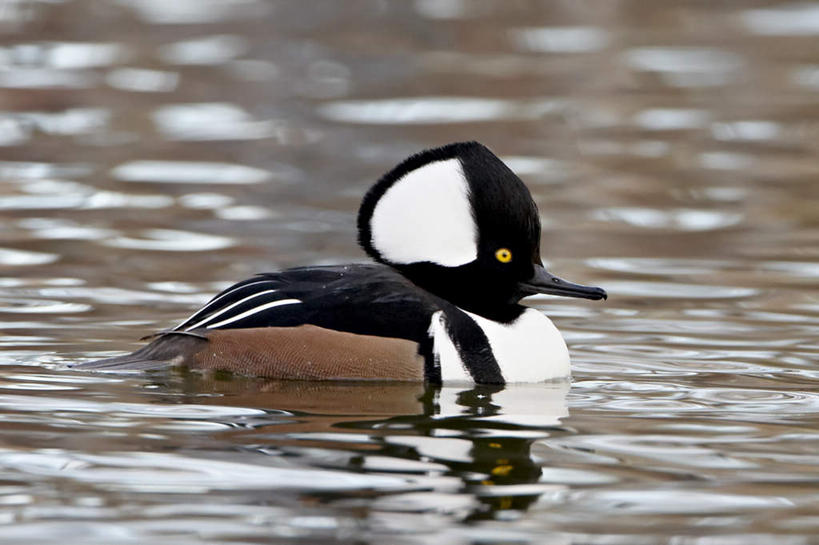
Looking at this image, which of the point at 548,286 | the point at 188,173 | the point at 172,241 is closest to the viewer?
the point at 548,286

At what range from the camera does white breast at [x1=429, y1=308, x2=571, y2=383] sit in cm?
662

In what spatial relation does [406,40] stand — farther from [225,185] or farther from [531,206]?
[531,206]

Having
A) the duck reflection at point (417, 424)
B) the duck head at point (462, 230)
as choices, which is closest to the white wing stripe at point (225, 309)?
the duck reflection at point (417, 424)

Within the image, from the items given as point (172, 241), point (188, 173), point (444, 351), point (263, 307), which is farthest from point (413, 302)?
point (188, 173)

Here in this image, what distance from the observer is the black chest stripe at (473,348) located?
6504 mm

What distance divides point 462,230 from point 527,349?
0.57m

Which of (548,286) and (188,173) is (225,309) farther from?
(188,173)

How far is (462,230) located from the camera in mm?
6586

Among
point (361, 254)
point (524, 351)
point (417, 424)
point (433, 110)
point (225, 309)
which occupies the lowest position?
point (417, 424)

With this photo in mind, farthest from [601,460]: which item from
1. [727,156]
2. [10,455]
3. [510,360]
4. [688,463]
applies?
[727,156]

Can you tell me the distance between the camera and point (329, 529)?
15.0 ft

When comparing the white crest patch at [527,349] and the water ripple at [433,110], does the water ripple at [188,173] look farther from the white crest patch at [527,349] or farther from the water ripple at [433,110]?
the white crest patch at [527,349]

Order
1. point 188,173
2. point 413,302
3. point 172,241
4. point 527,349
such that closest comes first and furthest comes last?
point 413,302 < point 527,349 < point 172,241 < point 188,173

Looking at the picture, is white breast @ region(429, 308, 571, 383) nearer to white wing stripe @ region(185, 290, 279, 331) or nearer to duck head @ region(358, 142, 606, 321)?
duck head @ region(358, 142, 606, 321)
